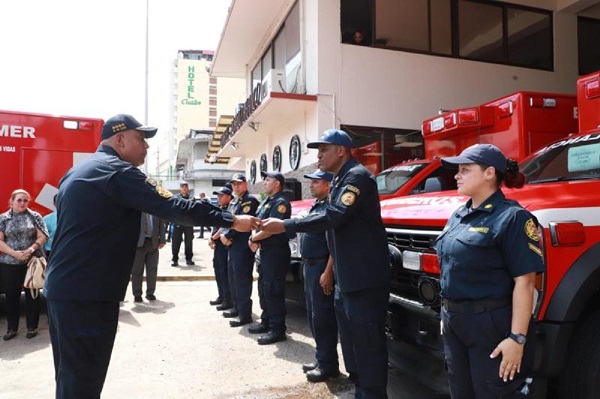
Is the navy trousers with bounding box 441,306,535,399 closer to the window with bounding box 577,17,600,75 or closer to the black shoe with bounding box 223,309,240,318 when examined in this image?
the black shoe with bounding box 223,309,240,318

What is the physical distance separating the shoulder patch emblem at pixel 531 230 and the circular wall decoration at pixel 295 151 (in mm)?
9776

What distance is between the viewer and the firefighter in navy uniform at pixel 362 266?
2.97m

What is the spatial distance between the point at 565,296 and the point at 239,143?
49.6 feet

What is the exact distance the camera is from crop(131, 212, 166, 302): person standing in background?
731 centimetres

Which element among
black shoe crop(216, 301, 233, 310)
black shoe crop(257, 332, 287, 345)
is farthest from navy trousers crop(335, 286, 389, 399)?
black shoe crop(216, 301, 233, 310)

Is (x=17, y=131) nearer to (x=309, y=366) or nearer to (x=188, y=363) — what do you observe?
(x=188, y=363)

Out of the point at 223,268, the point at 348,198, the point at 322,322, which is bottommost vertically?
the point at 322,322

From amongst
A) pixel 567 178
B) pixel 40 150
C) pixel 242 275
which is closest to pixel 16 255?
pixel 40 150

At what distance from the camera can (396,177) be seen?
615 centimetres

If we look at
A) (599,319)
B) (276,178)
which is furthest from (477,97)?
(599,319)

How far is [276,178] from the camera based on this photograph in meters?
5.36

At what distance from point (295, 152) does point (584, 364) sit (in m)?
10.1

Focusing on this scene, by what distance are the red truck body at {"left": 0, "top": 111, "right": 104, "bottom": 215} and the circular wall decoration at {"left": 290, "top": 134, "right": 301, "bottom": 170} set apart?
19.7ft

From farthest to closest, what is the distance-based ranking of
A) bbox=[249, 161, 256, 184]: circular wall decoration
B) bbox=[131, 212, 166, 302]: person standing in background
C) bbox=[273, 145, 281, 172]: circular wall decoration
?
bbox=[249, 161, 256, 184]: circular wall decoration < bbox=[273, 145, 281, 172]: circular wall decoration < bbox=[131, 212, 166, 302]: person standing in background
